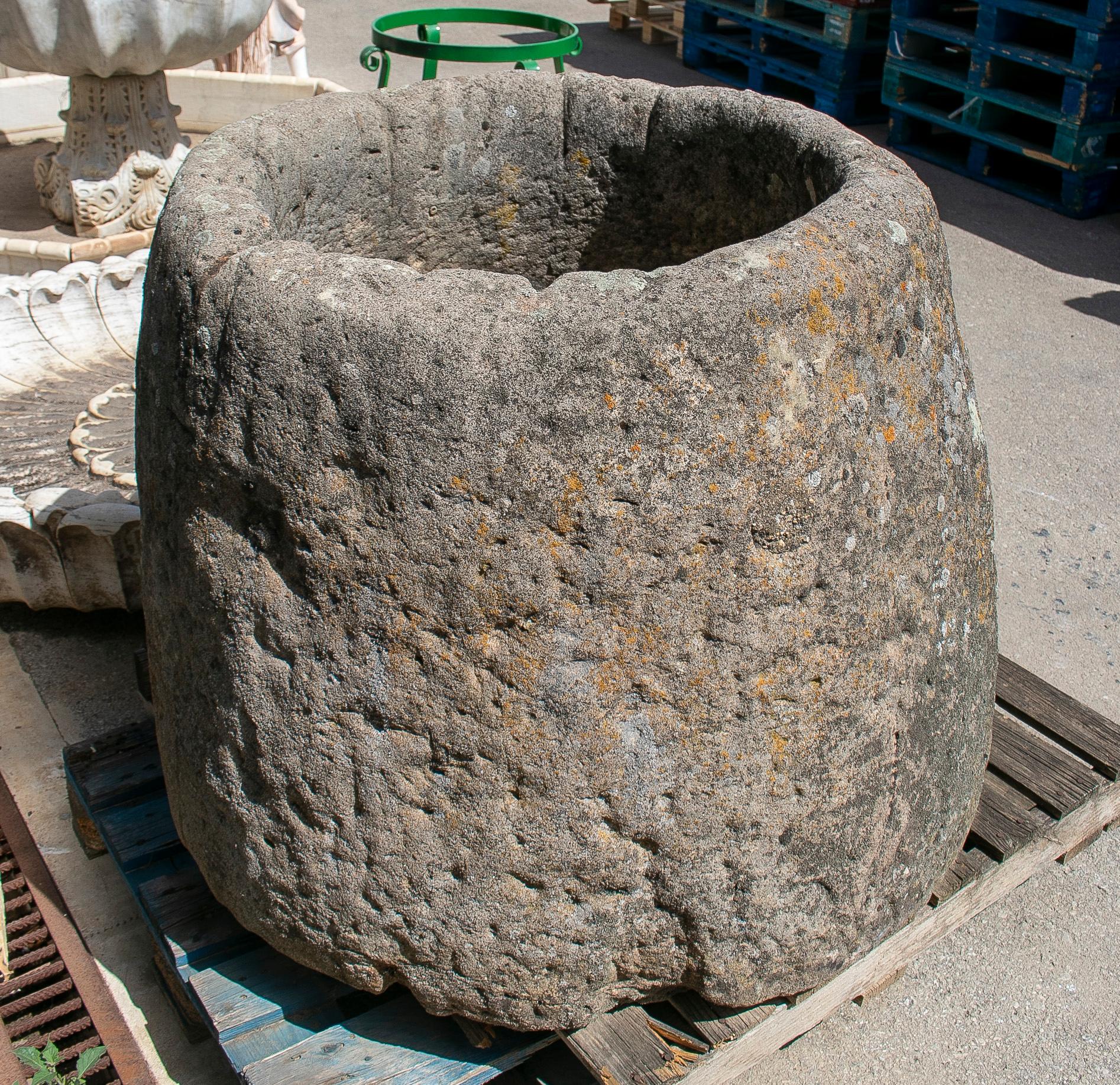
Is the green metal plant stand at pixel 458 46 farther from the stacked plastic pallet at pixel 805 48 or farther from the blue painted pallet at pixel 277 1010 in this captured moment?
the blue painted pallet at pixel 277 1010

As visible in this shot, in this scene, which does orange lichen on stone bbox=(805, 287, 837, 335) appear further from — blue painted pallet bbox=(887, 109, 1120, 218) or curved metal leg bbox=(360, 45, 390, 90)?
blue painted pallet bbox=(887, 109, 1120, 218)

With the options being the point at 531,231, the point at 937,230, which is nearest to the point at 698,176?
the point at 531,231

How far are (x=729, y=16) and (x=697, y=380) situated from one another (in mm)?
6781

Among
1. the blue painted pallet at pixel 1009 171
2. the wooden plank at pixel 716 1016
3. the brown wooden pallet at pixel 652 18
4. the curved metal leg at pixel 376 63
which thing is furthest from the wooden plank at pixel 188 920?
the brown wooden pallet at pixel 652 18

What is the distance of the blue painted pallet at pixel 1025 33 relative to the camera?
5.30 meters

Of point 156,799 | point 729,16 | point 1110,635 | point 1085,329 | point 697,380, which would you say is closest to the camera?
point 697,380

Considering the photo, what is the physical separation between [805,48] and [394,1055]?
675cm

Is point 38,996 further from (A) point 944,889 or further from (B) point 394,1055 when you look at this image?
(A) point 944,889

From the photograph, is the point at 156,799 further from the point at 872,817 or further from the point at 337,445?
the point at 872,817

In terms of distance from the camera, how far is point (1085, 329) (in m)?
4.98

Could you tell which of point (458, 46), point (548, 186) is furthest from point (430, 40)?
point (548, 186)

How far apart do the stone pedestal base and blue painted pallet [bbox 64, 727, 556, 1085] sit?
368 centimetres

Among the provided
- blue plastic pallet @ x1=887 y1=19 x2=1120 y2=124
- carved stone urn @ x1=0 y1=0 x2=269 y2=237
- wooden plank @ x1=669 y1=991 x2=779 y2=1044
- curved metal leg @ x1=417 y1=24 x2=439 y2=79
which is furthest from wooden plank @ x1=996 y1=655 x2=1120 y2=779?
carved stone urn @ x1=0 y1=0 x2=269 y2=237

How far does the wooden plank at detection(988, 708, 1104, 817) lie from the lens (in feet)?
7.91
